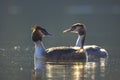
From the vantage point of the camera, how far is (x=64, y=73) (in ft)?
75.4

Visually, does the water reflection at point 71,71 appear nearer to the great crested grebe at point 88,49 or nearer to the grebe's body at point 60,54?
the grebe's body at point 60,54

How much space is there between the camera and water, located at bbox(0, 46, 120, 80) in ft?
72.9

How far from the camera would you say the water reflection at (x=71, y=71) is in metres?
22.1

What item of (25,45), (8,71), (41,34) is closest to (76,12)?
(25,45)

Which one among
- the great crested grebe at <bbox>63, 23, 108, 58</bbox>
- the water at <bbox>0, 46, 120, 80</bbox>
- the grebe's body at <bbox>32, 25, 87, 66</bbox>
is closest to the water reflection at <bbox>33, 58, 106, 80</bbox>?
the water at <bbox>0, 46, 120, 80</bbox>

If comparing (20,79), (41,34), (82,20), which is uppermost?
(82,20)

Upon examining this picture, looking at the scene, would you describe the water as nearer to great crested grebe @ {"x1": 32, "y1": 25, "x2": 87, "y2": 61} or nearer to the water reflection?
the water reflection

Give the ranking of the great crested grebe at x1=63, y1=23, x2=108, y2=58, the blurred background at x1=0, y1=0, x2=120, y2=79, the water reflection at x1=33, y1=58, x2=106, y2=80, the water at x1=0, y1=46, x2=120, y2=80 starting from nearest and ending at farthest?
the water reflection at x1=33, y1=58, x2=106, y2=80 → the water at x1=0, y1=46, x2=120, y2=80 → the great crested grebe at x1=63, y1=23, x2=108, y2=58 → the blurred background at x1=0, y1=0, x2=120, y2=79

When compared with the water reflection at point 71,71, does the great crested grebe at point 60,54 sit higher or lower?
higher

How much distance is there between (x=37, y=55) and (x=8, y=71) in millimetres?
3856

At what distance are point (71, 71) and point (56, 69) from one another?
74 cm

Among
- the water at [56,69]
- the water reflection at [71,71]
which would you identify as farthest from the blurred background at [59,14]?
the water reflection at [71,71]

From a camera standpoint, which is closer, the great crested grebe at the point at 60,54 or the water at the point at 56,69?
the water at the point at 56,69

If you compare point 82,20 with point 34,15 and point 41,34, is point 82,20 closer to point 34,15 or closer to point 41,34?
point 34,15
